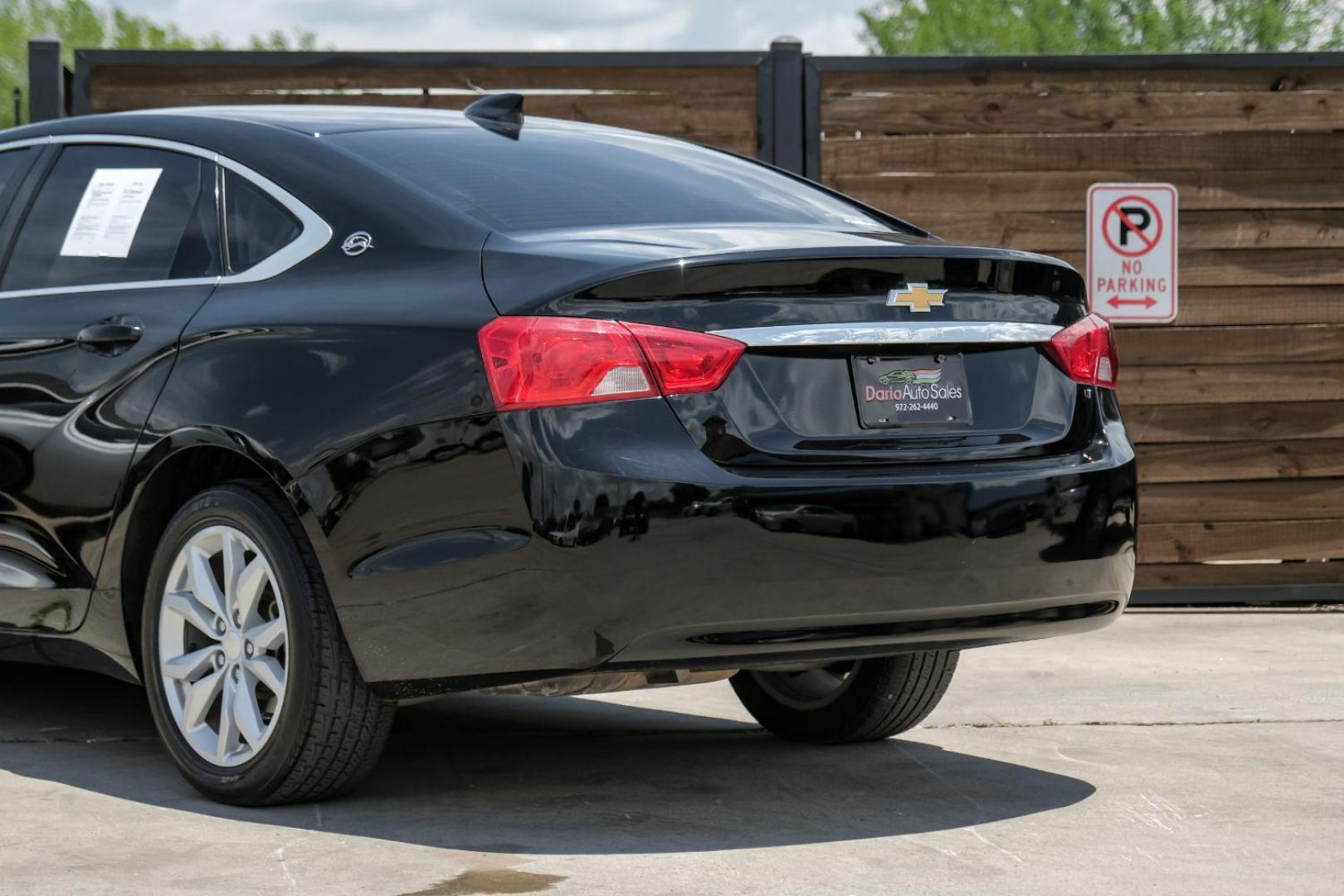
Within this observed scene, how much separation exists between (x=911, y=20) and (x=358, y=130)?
54.7 metres

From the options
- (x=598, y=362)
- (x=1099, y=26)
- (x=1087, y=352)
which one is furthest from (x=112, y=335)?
(x=1099, y=26)

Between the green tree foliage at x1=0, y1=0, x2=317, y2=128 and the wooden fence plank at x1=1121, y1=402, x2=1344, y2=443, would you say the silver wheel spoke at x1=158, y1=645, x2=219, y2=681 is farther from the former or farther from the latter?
the green tree foliage at x1=0, y1=0, x2=317, y2=128

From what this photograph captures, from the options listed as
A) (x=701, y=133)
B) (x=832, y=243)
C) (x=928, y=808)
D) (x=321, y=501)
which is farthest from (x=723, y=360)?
(x=701, y=133)

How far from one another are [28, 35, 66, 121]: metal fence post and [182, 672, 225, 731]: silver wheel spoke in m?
4.68

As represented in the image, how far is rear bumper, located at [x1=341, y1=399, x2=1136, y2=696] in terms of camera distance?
384 centimetres

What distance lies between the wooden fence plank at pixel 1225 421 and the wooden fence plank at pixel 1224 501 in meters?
0.20

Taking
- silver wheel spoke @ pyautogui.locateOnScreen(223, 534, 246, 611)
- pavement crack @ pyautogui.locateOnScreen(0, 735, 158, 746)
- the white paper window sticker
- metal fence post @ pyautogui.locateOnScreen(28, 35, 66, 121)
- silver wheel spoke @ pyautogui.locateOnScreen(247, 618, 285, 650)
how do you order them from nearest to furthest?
silver wheel spoke @ pyautogui.locateOnScreen(247, 618, 285, 650)
silver wheel spoke @ pyautogui.locateOnScreen(223, 534, 246, 611)
the white paper window sticker
pavement crack @ pyautogui.locateOnScreen(0, 735, 158, 746)
metal fence post @ pyautogui.locateOnScreen(28, 35, 66, 121)

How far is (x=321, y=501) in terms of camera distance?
416 cm

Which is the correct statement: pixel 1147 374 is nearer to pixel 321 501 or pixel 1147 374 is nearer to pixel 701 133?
pixel 701 133

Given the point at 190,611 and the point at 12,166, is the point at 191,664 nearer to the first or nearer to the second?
the point at 190,611

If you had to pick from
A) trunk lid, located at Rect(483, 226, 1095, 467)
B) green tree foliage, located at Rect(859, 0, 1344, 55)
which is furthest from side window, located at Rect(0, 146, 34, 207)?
green tree foliage, located at Rect(859, 0, 1344, 55)

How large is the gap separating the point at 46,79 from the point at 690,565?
5.67 m

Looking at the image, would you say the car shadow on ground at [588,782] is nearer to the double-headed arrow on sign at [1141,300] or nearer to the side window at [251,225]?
the side window at [251,225]

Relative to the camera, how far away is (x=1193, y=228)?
8742 millimetres
